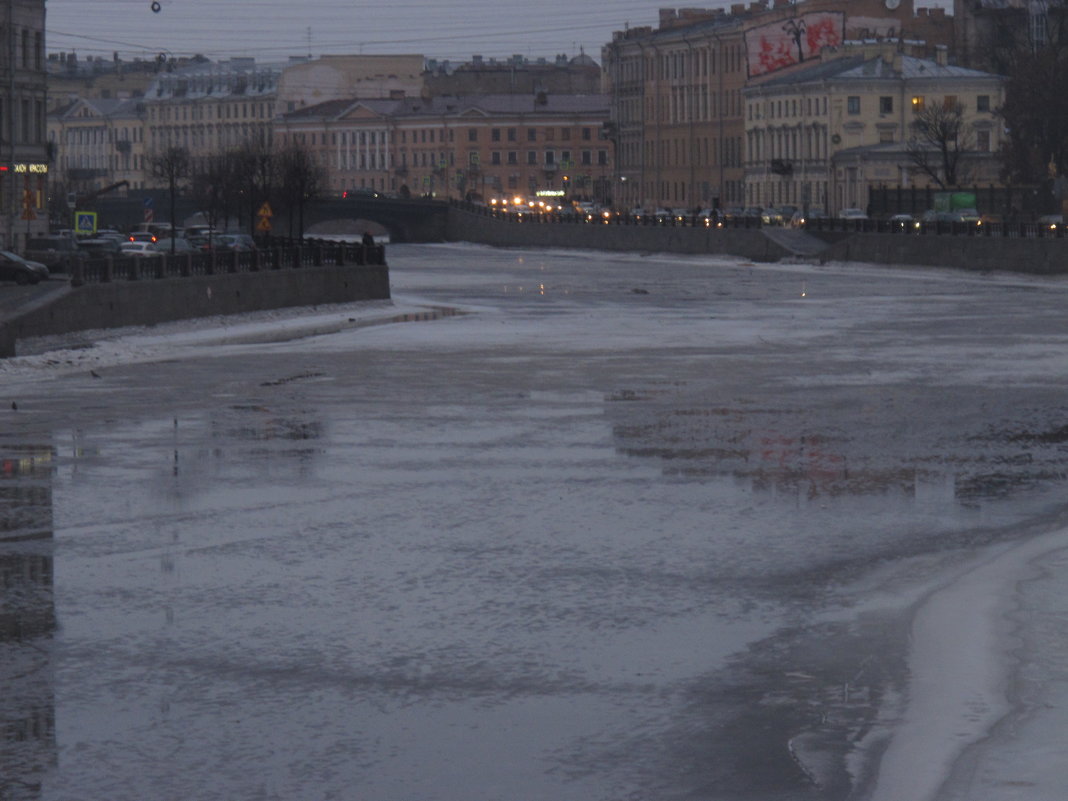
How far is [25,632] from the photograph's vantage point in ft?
36.2

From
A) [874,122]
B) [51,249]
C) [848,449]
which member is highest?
[874,122]

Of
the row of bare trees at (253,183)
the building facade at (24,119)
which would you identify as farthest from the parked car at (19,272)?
the row of bare trees at (253,183)

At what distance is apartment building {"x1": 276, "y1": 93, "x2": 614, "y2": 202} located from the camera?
508 feet

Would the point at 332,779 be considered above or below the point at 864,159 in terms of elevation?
below

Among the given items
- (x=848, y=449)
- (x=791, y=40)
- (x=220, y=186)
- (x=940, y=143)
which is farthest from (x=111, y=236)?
(x=791, y=40)

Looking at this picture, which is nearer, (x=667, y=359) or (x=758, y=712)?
(x=758, y=712)

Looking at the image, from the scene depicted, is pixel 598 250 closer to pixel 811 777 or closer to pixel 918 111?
pixel 918 111

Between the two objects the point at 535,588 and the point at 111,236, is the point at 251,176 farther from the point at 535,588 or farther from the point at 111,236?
the point at 535,588

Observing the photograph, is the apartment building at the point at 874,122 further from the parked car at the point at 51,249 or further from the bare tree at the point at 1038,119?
the parked car at the point at 51,249

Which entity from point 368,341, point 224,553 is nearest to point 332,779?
point 224,553

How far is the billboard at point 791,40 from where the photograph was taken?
372 feet

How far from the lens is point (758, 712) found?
9375 mm

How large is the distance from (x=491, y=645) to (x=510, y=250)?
92222 millimetres

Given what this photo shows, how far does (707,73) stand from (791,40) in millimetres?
8851
